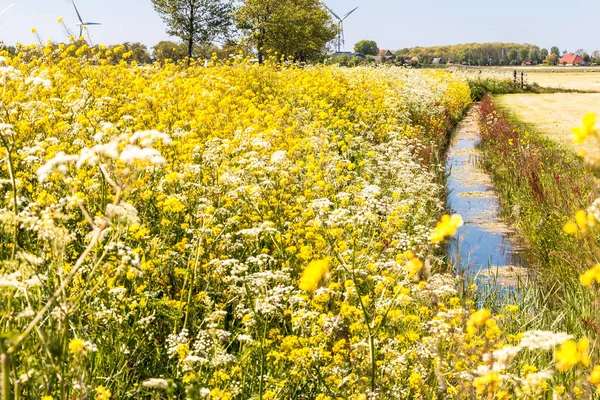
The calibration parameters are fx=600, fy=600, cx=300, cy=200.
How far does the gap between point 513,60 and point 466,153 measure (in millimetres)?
119529

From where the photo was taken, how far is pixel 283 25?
38.8m

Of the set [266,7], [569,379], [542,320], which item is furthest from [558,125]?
[266,7]

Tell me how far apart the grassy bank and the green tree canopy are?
90.3 ft

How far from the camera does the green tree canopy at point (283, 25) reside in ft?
127

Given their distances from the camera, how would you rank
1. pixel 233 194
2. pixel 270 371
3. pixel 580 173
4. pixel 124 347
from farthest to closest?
pixel 580 173
pixel 233 194
pixel 270 371
pixel 124 347

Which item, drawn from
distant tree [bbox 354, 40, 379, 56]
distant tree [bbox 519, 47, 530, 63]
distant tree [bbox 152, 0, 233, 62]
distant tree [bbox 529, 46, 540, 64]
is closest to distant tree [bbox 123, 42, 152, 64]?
distant tree [bbox 152, 0, 233, 62]

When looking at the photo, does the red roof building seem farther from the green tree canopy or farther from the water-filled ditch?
the water-filled ditch

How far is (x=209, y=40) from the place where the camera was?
4322cm

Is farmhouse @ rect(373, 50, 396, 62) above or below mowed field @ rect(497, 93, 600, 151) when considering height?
above

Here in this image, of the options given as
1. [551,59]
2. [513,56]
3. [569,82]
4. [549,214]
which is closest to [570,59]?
[513,56]

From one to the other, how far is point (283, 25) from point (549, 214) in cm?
3313

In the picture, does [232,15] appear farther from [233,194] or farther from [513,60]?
[513,60]

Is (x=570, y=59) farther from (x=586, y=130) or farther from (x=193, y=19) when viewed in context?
(x=586, y=130)

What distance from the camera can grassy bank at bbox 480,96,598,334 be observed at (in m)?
4.95
